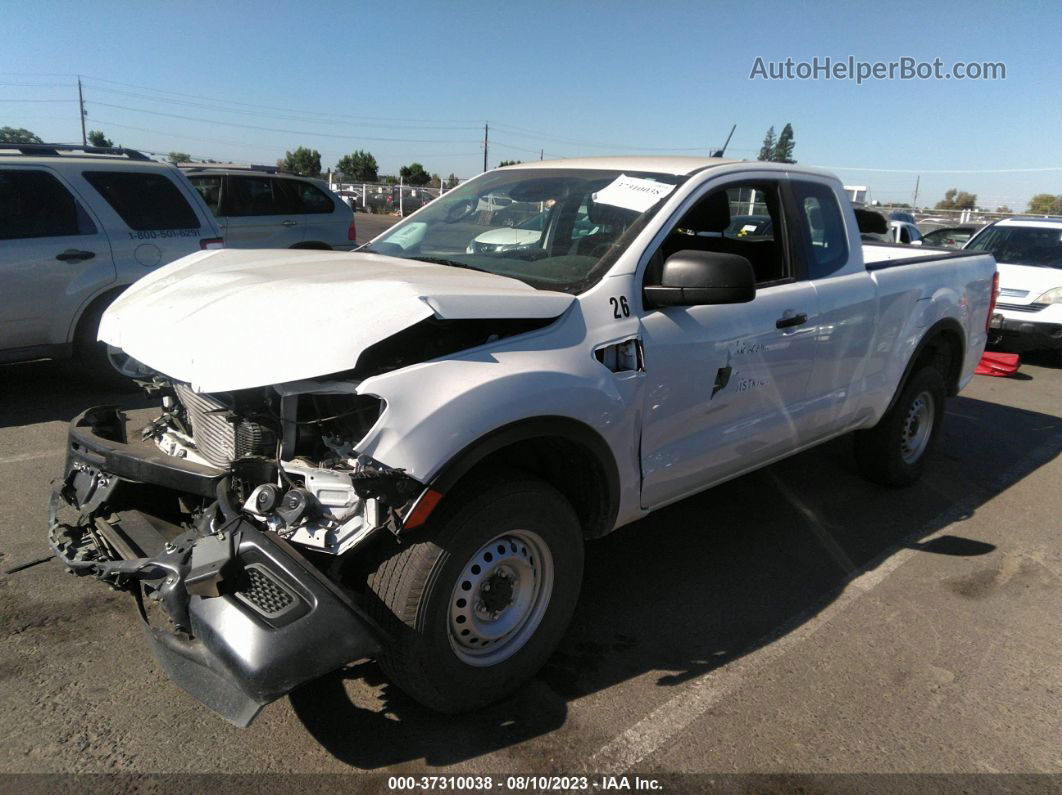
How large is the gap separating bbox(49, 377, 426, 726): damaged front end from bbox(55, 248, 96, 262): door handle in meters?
4.10

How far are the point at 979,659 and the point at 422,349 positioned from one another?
111 inches

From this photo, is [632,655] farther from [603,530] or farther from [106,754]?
[106,754]

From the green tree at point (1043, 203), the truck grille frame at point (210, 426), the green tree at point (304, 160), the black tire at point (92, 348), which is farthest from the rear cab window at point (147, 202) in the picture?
the green tree at point (304, 160)

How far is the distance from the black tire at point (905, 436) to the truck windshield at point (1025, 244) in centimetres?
659

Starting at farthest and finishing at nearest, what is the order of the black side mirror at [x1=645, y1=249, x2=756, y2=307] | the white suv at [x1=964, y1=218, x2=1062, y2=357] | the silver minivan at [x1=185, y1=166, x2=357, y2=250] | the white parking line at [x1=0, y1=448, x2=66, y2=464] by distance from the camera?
1. the white suv at [x1=964, y1=218, x2=1062, y2=357]
2. the silver minivan at [x1=185, y1=166, x2=357, y2=250]
3. the white parking line at [x1=0, y1=448, x2=66, y2=464]
4. the black side mirror at [x1=645, y1=249, x2=756, y2=307]

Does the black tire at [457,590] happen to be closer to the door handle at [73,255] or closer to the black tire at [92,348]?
the black tire at [92,348]

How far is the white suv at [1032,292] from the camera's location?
10.0 meters

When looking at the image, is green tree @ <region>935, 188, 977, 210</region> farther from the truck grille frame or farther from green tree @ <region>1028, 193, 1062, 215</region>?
the truck grille frame

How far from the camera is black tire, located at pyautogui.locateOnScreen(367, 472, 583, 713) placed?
2.51 metres

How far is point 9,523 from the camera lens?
413cm

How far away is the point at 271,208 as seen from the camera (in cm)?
983

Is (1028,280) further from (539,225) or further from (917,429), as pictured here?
(539,225)

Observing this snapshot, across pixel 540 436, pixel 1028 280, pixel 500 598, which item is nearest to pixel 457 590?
pixel 500 598

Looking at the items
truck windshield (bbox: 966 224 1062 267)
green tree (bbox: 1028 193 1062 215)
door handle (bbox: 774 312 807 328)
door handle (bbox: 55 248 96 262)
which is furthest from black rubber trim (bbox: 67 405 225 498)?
green tree (bbox: 1028 193 1062 215)
